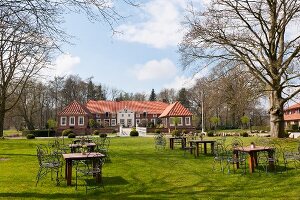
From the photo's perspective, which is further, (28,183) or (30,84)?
(30,84)

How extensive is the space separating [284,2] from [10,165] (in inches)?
677

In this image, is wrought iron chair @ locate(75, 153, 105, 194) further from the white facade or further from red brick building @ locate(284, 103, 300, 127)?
the white facade

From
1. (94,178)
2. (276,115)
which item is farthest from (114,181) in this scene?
(276,115)

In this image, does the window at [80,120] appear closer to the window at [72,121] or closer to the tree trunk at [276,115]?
the window at [72,121]

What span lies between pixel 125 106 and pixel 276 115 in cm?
4693

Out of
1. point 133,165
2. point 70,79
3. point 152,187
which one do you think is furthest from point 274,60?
point 70,79

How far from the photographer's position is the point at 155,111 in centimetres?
6581

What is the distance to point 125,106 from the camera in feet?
219

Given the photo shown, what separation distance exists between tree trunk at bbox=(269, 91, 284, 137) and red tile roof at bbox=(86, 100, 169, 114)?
43603mm

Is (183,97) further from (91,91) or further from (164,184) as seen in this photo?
(164,184)

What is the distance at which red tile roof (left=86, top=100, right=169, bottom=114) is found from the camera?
65.0m

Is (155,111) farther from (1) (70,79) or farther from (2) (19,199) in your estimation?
(2) (19,199)

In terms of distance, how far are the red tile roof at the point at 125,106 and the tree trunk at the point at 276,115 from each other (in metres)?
43.6

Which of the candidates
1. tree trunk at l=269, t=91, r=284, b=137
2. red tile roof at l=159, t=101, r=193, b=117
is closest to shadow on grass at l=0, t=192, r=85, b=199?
tree trunk at l=269, t=91, r=284, b=137
